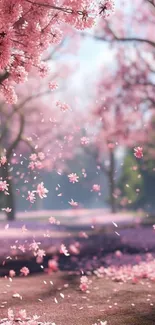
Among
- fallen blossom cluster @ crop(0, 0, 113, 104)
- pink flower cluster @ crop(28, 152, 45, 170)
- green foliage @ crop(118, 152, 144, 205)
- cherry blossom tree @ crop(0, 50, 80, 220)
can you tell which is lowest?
green foliage @ crop(118, 152, 144, 205)

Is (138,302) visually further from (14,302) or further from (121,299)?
(14,302)

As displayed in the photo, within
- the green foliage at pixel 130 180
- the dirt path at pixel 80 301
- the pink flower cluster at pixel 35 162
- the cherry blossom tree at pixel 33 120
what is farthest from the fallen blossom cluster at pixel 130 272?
the green foliage at pixel 130 180

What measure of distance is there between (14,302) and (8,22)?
6.18 metres

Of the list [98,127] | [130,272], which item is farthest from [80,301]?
[98,127]

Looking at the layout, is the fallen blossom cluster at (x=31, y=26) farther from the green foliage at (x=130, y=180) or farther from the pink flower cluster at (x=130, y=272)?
the green foliage at (x=130, y=180)

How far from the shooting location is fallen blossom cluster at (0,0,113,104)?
750 centimetres

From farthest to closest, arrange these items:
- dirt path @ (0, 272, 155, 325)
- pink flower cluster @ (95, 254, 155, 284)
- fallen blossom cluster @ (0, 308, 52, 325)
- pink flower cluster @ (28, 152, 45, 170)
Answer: pink flower cluster @ (95, 254, 155, 284) → pink flower cluster @ (28, 152, 45, 170) → dirt path @ (0, 272, 155, 325) → fallen blossom cluster @ (0, 308, 52, 325)

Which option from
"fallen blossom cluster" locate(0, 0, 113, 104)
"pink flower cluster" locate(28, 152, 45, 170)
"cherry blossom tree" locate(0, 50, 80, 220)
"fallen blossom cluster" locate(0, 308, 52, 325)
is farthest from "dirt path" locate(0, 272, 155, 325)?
"cherry blossom tree" locate(0, 50, 80, 220)

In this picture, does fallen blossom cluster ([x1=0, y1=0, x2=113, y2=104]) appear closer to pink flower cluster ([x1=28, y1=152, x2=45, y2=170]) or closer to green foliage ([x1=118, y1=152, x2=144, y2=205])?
pink flower cluster ([x1=28, y1=152, x2=45, y2=170])

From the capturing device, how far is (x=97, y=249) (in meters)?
20.4

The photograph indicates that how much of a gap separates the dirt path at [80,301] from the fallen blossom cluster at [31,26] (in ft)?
14.2

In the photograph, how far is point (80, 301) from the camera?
1109 cm

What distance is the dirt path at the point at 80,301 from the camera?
9.49 metres

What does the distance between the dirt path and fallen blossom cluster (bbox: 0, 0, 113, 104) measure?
4316 mm
